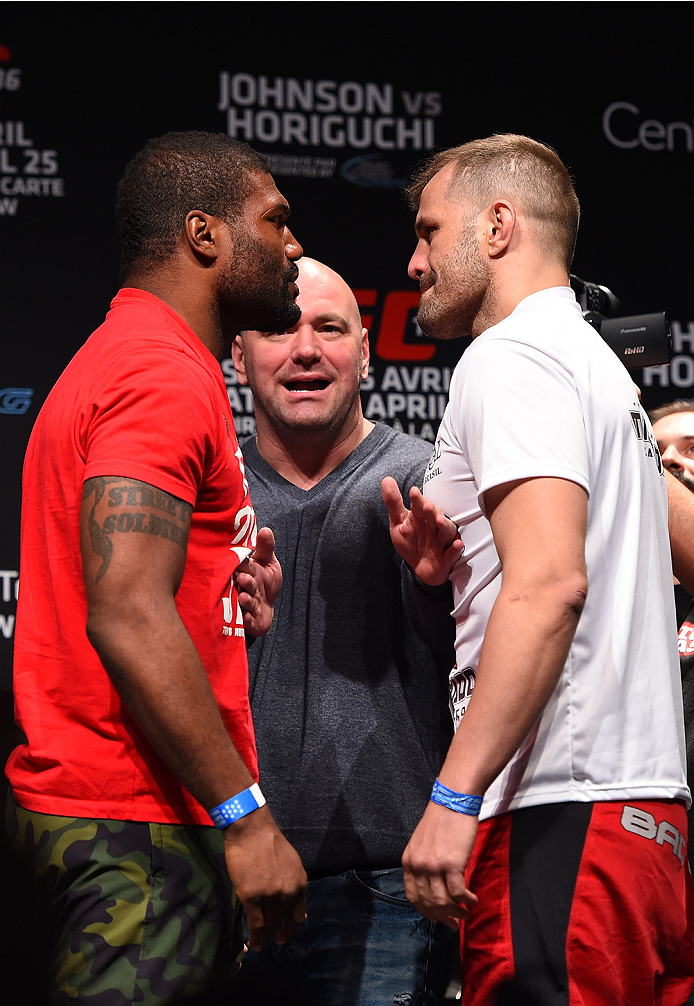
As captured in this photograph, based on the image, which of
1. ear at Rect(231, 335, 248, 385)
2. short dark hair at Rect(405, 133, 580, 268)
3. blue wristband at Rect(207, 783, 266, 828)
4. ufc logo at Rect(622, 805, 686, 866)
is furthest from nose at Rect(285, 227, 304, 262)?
ufc logo at Rect(622, 805, 686, 866)

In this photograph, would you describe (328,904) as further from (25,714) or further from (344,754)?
(25,714)

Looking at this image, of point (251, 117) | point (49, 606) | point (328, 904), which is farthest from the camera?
point (251, 117)

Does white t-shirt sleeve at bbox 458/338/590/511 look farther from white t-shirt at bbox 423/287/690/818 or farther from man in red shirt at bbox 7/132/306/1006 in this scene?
man in red shirt at bbox 7/132/306/1006

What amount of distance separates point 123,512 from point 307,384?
1.09 meters

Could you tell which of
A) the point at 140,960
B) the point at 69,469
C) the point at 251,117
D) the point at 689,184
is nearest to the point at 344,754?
the point at 140,960

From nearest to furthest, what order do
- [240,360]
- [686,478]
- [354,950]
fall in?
[354,950]
[240,360]
[686,478]

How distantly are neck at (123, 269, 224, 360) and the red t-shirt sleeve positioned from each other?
0.19 meters

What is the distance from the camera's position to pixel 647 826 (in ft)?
3.78

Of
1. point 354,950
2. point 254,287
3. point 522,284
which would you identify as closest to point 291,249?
point 254,287

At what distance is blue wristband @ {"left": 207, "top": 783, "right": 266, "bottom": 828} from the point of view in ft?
3.61

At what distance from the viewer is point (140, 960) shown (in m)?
1.09

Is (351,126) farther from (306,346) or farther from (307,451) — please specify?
(307,451)

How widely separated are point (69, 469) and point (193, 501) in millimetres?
166

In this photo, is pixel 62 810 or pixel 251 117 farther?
pixel 251 117
